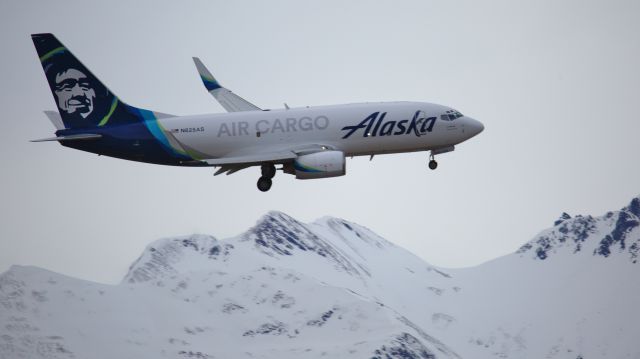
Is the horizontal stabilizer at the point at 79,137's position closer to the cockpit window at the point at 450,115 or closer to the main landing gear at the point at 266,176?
the main landing gear at the point at 266,176

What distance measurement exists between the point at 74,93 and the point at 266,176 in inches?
677

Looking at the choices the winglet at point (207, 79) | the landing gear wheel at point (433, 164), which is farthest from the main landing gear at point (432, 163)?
the winglet at point (207, 79)

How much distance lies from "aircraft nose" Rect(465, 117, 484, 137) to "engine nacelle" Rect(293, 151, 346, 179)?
474 inches

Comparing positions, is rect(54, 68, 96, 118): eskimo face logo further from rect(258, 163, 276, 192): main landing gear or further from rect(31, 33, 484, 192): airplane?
rect(258, 163, 276, 192): main landing gear

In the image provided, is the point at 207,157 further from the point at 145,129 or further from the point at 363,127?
the point at 363,127

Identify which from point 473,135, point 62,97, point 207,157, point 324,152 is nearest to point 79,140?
point 62,97

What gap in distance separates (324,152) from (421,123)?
29.0 feet

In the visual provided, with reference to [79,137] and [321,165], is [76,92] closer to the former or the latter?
[79,137]

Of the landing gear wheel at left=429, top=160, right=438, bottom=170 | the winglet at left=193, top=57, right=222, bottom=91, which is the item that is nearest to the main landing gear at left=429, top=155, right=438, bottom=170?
the landing gear wheel at left=429, top=160, right=438, bottom=170

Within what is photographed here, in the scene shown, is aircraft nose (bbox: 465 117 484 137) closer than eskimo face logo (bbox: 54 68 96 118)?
No

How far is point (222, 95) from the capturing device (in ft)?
335

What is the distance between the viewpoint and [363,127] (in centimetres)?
8694

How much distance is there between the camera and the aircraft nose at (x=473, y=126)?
90.6 meters

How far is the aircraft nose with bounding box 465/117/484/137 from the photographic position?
90588 mm
